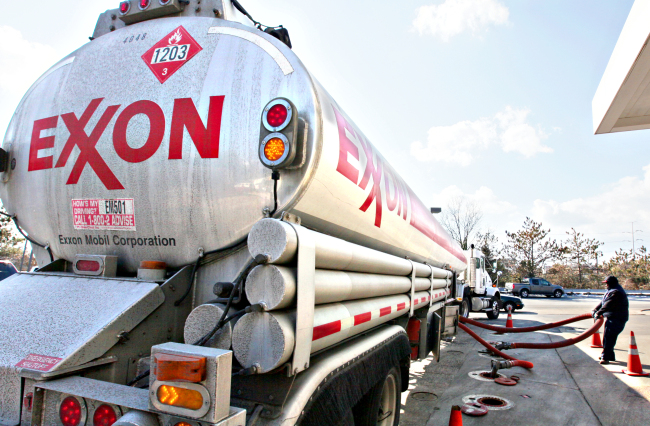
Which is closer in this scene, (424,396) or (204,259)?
(204,259)

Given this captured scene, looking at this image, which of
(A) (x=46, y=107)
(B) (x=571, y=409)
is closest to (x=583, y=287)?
(B) (x=571, y=409)

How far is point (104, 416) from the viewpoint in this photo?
1714 millimetres

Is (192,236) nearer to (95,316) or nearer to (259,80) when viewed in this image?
(95,316)

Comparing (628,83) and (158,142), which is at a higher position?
(628,83)

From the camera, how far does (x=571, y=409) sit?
5.95 m

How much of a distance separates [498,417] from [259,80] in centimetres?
540

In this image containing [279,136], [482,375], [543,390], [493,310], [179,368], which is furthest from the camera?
[493,310]

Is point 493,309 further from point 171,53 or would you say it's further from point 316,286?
point 171,53

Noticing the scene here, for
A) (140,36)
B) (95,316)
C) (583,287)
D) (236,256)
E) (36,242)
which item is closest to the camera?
(95,316)

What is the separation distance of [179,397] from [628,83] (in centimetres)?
949

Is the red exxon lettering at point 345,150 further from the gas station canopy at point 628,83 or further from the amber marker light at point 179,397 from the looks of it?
the gas station canopy at point 628,83

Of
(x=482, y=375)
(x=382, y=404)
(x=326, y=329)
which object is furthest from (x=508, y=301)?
(x=326, y=329)

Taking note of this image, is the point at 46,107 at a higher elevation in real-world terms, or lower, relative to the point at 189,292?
higher

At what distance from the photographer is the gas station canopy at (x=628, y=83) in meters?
6.81
